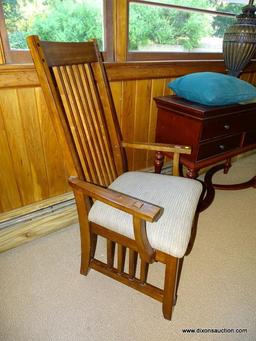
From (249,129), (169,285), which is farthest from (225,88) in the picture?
(169,285)

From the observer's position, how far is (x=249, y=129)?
5.20 feet

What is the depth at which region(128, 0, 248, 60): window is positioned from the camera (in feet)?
5.03

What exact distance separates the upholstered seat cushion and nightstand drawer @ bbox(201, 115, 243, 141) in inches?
13.0

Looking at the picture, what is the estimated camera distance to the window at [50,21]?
1.15 metres

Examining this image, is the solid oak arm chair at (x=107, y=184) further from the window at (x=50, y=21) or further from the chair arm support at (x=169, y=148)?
the window at (x=50, y=21)

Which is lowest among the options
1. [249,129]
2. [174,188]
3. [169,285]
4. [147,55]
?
[169,285]

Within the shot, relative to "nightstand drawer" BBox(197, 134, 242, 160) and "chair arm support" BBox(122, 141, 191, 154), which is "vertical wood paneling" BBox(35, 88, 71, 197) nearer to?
"chair arm support" BBox(122, 141, 191, 154)

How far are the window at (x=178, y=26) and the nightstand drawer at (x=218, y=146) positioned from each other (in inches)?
28.3

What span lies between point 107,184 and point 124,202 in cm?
46

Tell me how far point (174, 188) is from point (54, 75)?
717 millimetres

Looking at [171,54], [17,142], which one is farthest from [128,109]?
[17,142]

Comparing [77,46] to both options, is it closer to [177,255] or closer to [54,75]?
[54,75]

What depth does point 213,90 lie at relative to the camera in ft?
4.12

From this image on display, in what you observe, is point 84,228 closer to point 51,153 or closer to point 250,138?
point 51,153
